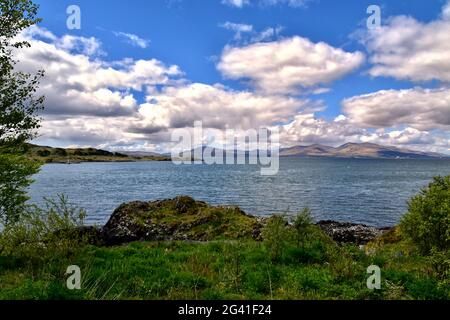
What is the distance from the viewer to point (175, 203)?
41031mm

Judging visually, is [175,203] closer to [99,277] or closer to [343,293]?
[99,277]

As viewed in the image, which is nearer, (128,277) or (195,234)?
(128,277)

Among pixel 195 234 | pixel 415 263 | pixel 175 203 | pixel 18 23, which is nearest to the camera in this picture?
pixel 415 263

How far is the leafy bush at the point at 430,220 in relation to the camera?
14047 mm

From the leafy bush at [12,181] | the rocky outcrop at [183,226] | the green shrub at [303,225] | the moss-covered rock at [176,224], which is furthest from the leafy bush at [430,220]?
the leafy bush at [12,181]

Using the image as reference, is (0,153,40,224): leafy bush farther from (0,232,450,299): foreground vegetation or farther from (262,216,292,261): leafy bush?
(262,216,292,261): leafy bush

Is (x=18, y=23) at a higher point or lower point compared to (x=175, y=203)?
higher

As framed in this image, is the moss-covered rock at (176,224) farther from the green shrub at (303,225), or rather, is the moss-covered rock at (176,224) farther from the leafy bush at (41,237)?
the leafy bush at (41,237)

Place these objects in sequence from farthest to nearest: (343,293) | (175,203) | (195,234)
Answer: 1. (175,203)
2. (195,234)
3. (343,293)

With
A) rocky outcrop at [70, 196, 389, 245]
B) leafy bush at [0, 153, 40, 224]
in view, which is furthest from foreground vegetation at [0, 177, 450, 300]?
rocky outcrop at [70, 196, 389, 245]

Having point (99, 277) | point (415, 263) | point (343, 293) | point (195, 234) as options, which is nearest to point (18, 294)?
point (99, 277)

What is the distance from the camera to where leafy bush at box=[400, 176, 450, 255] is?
14.0 m

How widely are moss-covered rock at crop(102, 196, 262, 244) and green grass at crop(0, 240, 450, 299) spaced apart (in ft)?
47.6
